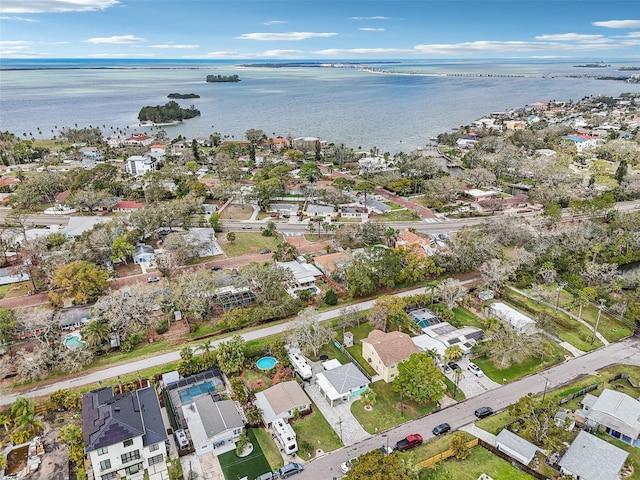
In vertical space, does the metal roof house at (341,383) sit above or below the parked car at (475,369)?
above

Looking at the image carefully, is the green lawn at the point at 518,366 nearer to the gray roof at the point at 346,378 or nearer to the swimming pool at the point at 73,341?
→ the gray roof at the point at 346,378

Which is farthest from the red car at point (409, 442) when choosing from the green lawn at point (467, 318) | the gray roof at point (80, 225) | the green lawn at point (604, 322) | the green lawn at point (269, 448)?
the gray roof at point (80, 225)

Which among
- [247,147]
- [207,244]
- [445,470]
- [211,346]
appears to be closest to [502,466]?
[445,470]

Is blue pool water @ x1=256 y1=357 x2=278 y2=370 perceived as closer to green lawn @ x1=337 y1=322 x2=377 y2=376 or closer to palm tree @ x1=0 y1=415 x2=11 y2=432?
green lawn @ x1=337 y1=322 x2=377 y2=376

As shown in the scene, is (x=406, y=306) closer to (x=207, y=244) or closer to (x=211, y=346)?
(x=211, y=346)

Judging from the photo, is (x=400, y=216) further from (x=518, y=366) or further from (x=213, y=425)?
(x=213, y=425)

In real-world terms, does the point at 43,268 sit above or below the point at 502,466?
above
